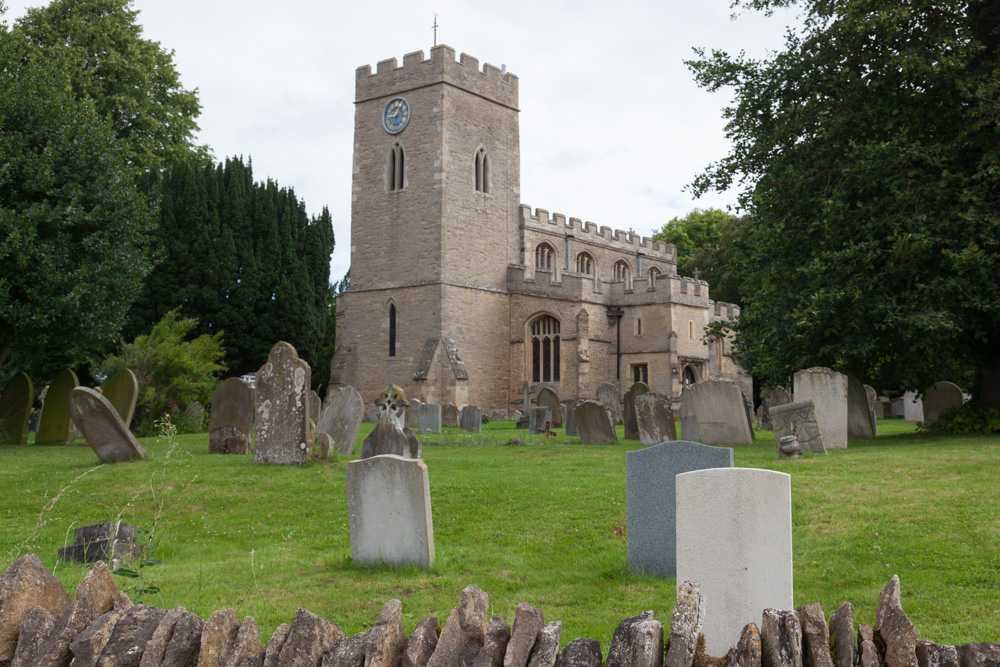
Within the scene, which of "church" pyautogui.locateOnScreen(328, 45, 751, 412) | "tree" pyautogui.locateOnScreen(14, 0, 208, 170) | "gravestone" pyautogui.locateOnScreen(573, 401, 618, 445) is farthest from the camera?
"church" pyautogui.locateOnScreen(328, 45, 751, 412)

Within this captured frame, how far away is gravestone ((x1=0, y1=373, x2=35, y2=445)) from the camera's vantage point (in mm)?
15688

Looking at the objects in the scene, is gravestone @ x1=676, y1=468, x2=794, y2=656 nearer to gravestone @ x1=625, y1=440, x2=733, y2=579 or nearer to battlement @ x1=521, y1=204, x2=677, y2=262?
gravestone @ x1=625, y1=440, x2=733, y2=579

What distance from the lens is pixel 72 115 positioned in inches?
680

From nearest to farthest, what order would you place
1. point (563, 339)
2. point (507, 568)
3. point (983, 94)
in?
point (507, 568) → point (983, 94) → point (563, 339)

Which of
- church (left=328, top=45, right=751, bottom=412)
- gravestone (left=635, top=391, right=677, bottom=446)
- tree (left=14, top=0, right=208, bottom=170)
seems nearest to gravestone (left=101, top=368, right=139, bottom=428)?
gravestone (left=635, top=391, right=677, bottom=446)

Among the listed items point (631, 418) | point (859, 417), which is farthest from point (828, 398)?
point (631, 418)

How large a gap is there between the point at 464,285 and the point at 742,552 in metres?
28.3

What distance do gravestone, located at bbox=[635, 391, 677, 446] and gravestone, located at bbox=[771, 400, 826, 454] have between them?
2883mm

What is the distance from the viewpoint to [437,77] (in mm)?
31891

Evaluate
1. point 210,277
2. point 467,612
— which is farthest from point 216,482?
point 210,277

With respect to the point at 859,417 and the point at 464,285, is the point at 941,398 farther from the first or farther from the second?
the point at 464,285

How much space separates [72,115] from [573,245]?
81.4ft

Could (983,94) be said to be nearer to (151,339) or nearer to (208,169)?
(151,339)

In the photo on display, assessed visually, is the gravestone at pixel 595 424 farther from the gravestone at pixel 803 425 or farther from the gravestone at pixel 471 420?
the gravestone at pixel 471 420
